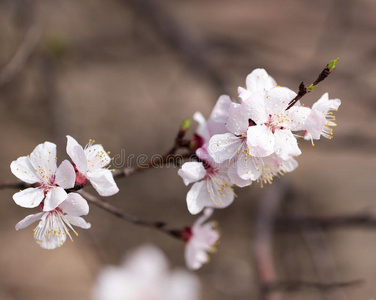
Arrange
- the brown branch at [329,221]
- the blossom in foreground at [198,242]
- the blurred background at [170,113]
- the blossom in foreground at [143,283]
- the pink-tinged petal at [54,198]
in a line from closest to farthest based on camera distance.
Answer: the pink-tinged petal at [54,198] → the blossom in foreground at [198,242] → the brown branch at [329,221] → the blossom in foreground at [143,283] → the blurred background at [170,113]

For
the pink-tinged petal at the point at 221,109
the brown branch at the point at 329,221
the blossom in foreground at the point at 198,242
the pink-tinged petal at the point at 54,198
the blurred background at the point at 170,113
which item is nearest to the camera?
the pink-tinged petal at the point at 54,198

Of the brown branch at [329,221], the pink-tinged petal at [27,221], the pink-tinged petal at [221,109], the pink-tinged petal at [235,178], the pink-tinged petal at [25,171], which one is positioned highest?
the brown branch at [329,221]

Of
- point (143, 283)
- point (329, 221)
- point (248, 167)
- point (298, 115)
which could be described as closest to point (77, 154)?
point (248, 167)

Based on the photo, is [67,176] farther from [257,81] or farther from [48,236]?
[257,81]

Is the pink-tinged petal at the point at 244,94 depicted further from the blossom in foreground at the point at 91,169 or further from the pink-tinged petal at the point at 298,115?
the blossom in foreground at the point at 91,169

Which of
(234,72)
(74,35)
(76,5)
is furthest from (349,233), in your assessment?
(76,5)

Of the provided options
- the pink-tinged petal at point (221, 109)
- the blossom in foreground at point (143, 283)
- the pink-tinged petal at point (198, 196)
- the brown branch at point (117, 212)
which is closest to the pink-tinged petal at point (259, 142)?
the pink-tinged petal at point (221, 109)

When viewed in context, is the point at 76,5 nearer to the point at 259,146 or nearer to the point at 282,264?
the point at 282,264

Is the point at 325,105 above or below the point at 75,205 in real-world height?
above

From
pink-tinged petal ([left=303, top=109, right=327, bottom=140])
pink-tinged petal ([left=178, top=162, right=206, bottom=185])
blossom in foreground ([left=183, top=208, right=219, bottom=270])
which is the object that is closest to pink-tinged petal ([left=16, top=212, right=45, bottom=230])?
pink-tinged petal ([left=178, top=162, right=206, bottom=185])
